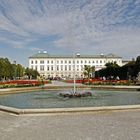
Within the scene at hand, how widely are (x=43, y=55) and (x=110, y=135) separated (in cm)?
12152

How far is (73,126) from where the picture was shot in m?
6.90

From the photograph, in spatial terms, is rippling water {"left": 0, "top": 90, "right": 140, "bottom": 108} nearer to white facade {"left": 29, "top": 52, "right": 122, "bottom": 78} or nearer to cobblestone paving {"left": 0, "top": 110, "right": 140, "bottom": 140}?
cobblestone paving {"left": 0, "top": 110, "right": 140, "bottom": 140}

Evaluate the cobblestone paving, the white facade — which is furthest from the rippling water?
the white facade

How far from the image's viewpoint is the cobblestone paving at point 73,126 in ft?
19.1

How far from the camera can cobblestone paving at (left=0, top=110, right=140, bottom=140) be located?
584 cm

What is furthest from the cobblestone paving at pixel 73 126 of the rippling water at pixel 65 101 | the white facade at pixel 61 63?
the white facade at pixel 61 63

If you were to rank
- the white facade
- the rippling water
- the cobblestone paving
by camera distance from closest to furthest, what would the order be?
the cobblestone paving → the rippling water → the white facade

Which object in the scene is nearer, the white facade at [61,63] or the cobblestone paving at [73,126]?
the cobblestone paving at [73,126]

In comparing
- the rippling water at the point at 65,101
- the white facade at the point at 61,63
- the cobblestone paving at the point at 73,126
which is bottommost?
the cobblestone paving at the point at 73,126

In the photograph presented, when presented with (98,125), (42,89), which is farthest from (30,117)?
(42,89)

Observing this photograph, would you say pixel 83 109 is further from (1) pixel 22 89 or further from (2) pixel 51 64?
(2) pixel 51 64

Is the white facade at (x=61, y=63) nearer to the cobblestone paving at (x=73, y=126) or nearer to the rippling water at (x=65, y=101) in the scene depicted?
the rippling water at (x=65, y=101)

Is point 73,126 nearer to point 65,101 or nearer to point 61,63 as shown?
Answer: point 65,101

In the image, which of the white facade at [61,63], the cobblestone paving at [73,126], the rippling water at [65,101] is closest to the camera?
the cobblestone paving at [73,126]
